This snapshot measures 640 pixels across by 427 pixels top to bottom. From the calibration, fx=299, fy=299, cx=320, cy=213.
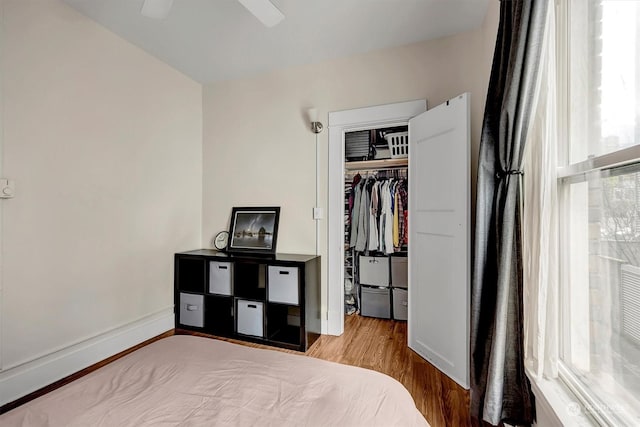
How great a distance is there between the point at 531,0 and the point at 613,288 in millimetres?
1163

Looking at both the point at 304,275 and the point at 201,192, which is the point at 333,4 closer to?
the point at 304,275

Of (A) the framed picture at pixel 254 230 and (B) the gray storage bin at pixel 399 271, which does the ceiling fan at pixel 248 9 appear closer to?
(A) the framed picture at pixel 254 230

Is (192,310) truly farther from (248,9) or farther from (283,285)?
(248,9)

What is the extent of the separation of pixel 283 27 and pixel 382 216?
2.06m

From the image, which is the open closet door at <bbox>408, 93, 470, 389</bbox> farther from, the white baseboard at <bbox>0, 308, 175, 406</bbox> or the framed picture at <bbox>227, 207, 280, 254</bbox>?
the white baseboard at <bbox>0, 308, 175, 406</bbox>

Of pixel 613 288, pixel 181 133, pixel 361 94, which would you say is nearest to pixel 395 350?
pixel 613 288

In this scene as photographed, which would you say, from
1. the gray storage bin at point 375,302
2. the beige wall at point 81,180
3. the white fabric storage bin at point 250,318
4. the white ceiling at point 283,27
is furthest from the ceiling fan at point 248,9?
the gray storage bin at point 375,302

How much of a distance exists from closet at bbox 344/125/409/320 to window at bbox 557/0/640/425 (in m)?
2.08

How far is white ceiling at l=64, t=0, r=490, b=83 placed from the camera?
2127mm

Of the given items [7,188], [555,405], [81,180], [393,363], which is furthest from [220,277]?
[555,405]

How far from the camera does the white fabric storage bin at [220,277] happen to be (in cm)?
281

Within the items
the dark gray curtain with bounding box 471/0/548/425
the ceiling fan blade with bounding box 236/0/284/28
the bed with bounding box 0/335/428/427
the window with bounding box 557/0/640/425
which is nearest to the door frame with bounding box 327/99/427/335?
the ceiling fan blade with bounding box 236/0/284/28

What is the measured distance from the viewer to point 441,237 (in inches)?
87.0

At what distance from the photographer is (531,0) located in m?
1.25
